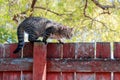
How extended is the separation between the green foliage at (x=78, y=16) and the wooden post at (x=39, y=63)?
4.65 m

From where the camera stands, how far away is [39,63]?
2.31 meters

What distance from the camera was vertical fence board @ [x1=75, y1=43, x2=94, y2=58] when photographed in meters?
2.32

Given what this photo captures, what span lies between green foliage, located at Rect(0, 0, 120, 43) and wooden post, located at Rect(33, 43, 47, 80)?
4.65m

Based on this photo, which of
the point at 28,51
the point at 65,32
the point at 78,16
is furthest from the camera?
the point at 78,16

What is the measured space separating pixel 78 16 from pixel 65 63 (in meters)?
5.38

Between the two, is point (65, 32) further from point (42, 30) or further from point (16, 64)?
point (16, 64)

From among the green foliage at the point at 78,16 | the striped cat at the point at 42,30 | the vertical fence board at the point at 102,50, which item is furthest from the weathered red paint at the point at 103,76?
the green foliage at the point at 78,16

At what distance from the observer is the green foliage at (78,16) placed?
7331mm

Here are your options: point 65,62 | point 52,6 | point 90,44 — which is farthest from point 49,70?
point 52,6

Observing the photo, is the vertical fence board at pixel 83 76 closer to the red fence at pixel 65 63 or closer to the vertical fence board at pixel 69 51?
the red fence at pixel 65 63

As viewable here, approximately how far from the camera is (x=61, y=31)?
3523mm

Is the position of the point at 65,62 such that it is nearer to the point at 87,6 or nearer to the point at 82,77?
the point at 82,77

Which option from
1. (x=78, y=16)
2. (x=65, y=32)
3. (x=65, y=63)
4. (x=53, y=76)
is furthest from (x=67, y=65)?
(x=78, y=16)

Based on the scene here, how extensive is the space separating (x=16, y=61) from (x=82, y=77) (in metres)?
0.47
